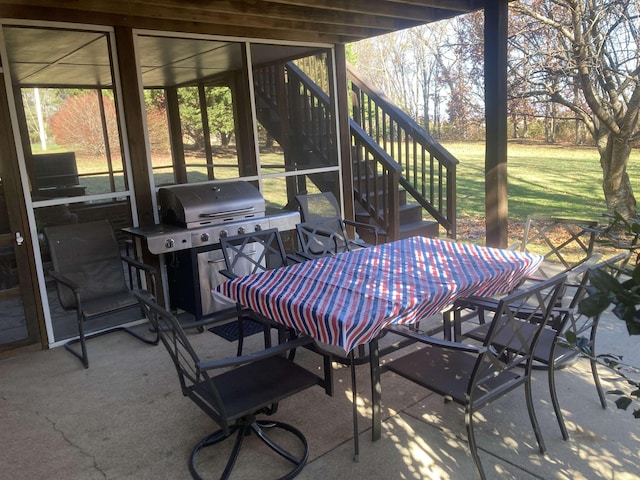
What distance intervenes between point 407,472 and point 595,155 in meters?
8.73

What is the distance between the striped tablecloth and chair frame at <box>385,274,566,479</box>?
19cm

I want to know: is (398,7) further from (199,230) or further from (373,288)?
(373,288)

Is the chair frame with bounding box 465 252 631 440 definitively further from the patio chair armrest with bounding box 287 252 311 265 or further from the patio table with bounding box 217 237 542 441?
the patio chair armrest with bounding box 287 252 311 265

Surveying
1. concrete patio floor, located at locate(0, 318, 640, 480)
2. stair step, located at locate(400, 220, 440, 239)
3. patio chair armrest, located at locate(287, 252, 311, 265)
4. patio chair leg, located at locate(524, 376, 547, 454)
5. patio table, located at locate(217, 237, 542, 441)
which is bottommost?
concrete patio floor, located at locate(0, 318, 640, 480)

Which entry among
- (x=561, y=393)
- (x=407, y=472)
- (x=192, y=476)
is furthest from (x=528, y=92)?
(x=192, y=476)

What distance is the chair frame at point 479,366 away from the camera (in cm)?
195

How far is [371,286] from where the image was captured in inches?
97.7

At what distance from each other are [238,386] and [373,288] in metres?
0.76

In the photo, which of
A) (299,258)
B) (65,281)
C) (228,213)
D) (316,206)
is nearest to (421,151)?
(316,206)

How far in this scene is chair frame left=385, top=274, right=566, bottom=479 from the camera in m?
1.95

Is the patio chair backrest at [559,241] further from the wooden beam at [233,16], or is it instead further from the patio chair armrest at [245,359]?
the wooden beam at [233,16]

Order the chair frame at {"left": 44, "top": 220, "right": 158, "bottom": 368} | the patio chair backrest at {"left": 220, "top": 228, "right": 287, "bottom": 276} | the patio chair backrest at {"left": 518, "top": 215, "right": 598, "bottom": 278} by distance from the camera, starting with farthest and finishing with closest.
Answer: the chair frame at {"left": 44, "top": 220, "right": 158, "bottom": 368} → the patio chair backrest at {"left": 220, "top": 228, "right": 287, "bottom": 276} → the patio chair backrest at {"left": 518, "top": 215, "right": 598, "bottom": 278}

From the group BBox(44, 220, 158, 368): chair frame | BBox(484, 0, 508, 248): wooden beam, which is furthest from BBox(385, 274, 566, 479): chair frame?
BBox(44, 220, 158, 368): chair frame

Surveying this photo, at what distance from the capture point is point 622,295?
893 millimetres
